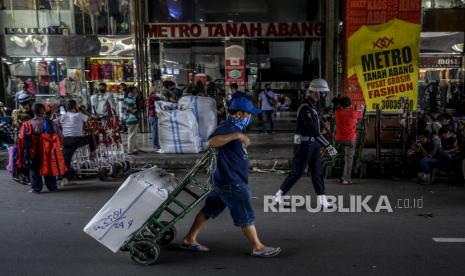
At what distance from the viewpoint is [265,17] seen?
1430 centimetres

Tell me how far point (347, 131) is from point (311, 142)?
6.43ft

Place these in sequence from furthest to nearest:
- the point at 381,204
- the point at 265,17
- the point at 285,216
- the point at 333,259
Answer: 1. the point at 265,17
2. the point at 381,204
3. the point at 285,216
4. the point at 333,259

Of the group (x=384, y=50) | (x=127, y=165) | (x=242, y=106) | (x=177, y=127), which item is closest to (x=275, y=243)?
(x=242, y=106)

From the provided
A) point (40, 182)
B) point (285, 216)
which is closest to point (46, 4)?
point (40, 182)

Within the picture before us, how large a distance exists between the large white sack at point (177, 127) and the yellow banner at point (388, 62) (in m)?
3.86

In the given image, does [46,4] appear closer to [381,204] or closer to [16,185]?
[16,185]

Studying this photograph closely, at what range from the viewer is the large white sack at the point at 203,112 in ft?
35.2

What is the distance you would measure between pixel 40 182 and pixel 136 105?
12.8ft

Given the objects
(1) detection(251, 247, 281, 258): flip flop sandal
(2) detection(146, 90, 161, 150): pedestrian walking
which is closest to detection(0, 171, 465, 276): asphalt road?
(1) detection(251, 247, 281, 258): flip flop sandal

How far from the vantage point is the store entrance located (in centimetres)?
1437

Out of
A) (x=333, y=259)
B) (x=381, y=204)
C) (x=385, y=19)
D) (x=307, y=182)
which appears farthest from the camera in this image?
(x=385, y=19)

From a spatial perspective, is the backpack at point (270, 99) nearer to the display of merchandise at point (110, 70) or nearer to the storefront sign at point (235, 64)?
the storefront sign at point (235, 64)

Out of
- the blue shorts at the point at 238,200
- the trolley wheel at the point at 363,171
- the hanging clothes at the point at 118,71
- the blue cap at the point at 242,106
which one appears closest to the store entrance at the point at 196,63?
the hanging clothes at the point at 118,71

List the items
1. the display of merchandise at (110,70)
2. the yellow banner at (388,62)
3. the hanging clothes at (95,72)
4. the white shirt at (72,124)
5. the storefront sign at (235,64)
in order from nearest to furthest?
the white shirt at (72,124) → the yellow banner at (388,62) → the storefront sign at (235,64) → the display of merchandise at (110,70) → the hanging clothes at (95,72)
